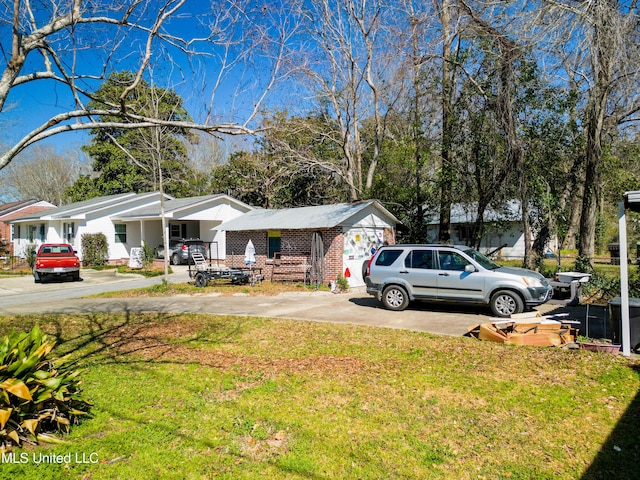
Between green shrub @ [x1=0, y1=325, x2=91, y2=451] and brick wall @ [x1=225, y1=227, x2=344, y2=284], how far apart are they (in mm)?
12045

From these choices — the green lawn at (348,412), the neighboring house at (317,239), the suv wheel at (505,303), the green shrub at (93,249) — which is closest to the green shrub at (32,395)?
the green lawn at (348,412)

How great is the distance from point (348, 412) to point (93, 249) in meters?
26.3

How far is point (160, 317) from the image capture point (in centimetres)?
1082

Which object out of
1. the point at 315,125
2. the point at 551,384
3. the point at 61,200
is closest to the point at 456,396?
the point at 551,384

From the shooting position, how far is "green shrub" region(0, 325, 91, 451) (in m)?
3.91

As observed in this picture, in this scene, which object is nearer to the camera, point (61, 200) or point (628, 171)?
point (628, 171)

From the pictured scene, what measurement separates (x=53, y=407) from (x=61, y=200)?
5995cm

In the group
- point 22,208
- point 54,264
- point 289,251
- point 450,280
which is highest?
point 22,208

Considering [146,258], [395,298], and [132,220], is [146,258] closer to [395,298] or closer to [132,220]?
[132,220]

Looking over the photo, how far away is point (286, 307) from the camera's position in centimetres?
1242

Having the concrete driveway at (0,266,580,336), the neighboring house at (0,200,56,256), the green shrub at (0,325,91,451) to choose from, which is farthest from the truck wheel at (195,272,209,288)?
the neighboring house at (0,200,56,256)

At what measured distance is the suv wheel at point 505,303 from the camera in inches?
393

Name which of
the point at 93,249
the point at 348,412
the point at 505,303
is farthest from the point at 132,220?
the point at 348,412

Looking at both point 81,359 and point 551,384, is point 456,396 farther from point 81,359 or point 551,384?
point 81,359
